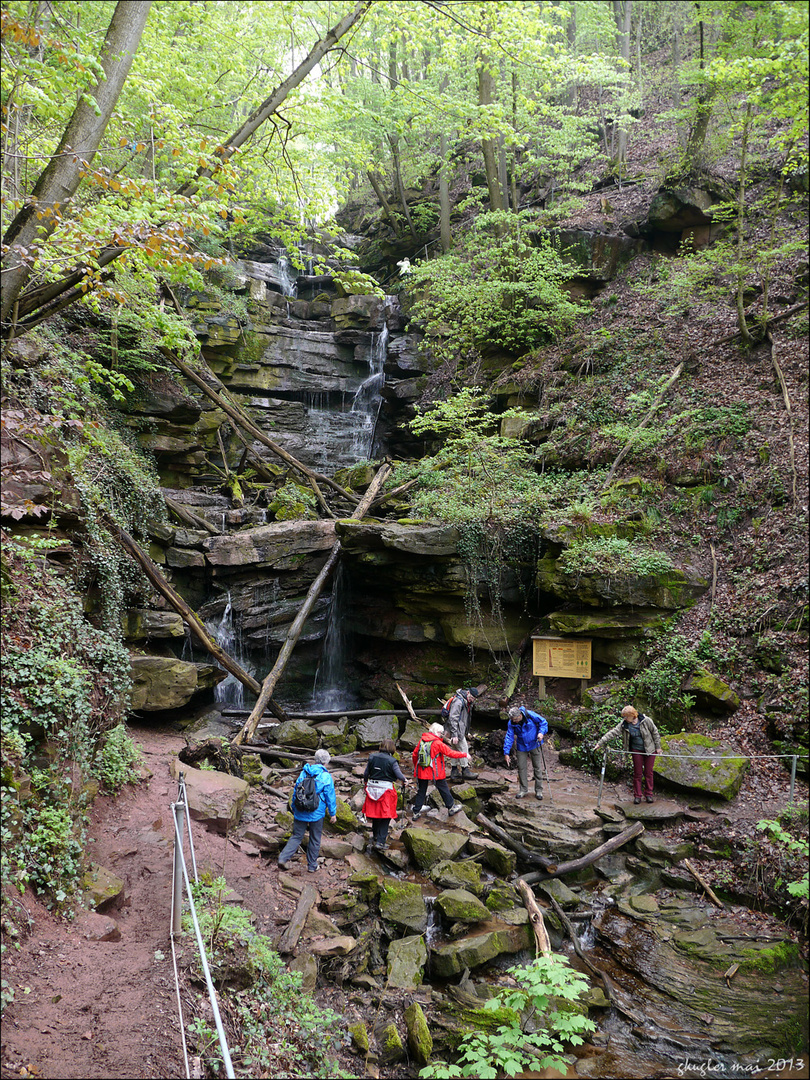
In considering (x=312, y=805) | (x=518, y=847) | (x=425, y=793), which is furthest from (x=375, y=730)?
(x=312, y=805)

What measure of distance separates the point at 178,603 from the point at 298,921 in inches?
266

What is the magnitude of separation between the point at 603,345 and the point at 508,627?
28.4 feet

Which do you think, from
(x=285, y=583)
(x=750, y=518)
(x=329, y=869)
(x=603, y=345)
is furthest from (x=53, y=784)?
(x=603, y=345)

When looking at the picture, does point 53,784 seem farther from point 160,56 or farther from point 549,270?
point 549,270

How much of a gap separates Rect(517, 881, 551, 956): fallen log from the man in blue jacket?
2127mm

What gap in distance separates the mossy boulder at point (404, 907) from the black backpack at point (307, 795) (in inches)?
53.6

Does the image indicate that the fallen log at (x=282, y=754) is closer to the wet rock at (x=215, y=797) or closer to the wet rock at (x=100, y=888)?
the wet rock at (x=215, y=797)

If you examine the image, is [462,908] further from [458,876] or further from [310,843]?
[310,843]

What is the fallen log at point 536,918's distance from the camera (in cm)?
694

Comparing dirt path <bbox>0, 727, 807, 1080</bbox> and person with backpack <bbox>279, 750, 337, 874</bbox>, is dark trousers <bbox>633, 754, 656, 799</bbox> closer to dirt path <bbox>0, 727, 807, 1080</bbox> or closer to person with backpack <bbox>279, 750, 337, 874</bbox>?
dirt path <bbox>0, 727, 807, 1080</bbox>

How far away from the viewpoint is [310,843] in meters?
7.54

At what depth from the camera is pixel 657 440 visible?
13719 mm

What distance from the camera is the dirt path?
3.92 m

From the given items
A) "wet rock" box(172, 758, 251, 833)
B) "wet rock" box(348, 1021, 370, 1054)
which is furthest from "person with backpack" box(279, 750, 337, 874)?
"wet rock" box(348, 1021, 370, 1054)
